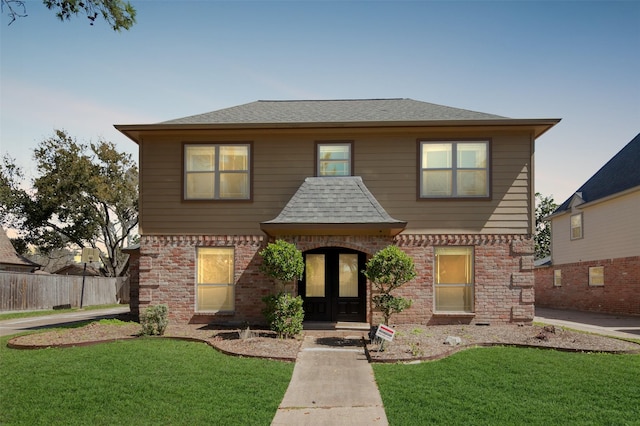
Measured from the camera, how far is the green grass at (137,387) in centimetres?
663

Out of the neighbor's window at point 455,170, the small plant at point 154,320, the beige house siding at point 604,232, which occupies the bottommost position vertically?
the small plant at point 154,320

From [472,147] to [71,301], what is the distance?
2405 cm

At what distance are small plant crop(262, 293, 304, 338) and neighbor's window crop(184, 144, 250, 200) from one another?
3.98 m

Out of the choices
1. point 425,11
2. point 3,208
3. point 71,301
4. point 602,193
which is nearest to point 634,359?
point 425,11

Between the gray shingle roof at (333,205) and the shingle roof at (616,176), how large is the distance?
40.8 feet

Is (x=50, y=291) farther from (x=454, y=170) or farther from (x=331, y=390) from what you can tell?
(x=331, y=390)

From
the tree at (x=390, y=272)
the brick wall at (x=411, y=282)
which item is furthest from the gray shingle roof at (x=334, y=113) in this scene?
the tree at (x=390, y=272)

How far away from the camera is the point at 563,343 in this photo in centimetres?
1116

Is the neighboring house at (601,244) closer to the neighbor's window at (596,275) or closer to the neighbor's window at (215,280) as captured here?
the neighbor's window at (596,275)

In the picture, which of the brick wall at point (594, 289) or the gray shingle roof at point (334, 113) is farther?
the brick wall at point (594, 289)

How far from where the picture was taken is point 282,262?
12148mm

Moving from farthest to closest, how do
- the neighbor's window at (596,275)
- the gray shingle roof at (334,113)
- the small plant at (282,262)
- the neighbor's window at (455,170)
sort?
the neighbor's window at (596,275) → the gray shingle roof at (334,113) → the neighbor's window at (455,170) → the small plant at (282,262)

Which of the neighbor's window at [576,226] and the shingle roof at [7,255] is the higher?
the neighbor's window at [576,226]

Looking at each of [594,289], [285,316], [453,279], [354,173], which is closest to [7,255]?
[354,173]
